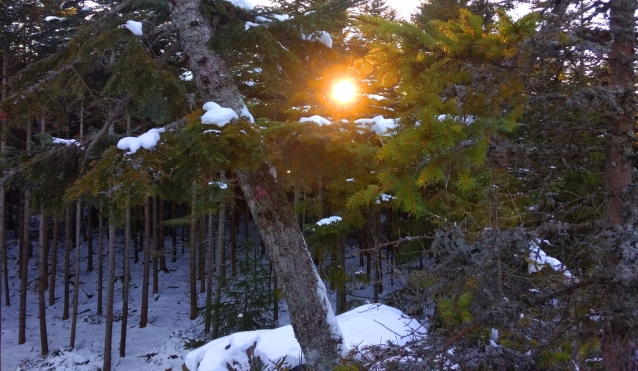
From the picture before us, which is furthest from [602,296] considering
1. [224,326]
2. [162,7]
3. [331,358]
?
[224,326]

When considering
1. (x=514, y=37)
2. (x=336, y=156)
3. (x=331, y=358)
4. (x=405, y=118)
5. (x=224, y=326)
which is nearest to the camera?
(x=514, y=37)

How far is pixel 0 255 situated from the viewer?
627 inches

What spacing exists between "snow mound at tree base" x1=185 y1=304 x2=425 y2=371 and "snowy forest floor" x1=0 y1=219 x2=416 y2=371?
12.6ft

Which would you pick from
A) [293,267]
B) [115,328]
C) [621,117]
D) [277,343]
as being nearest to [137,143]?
[293,267]

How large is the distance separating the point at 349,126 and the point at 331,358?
2757 millimetres

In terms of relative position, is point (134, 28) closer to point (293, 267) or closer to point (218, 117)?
point (218, 117)

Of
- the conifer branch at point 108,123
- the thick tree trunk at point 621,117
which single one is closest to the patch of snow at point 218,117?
the conifer branch at point 108,123

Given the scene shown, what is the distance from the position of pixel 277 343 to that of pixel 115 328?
12169 millimetres

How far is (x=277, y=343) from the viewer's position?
7.19m

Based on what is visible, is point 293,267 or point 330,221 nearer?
point 293,267

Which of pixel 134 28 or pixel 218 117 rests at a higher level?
pixel 134 28

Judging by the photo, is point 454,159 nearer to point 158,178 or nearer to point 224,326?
point 158,178

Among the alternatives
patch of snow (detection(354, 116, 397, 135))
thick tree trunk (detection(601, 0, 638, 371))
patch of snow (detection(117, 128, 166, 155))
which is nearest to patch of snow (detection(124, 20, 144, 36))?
patch of snow (detection(117, 128, 166, 155))

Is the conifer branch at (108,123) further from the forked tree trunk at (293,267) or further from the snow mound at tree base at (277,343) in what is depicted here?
the snow mound at tree base at (277,343)
